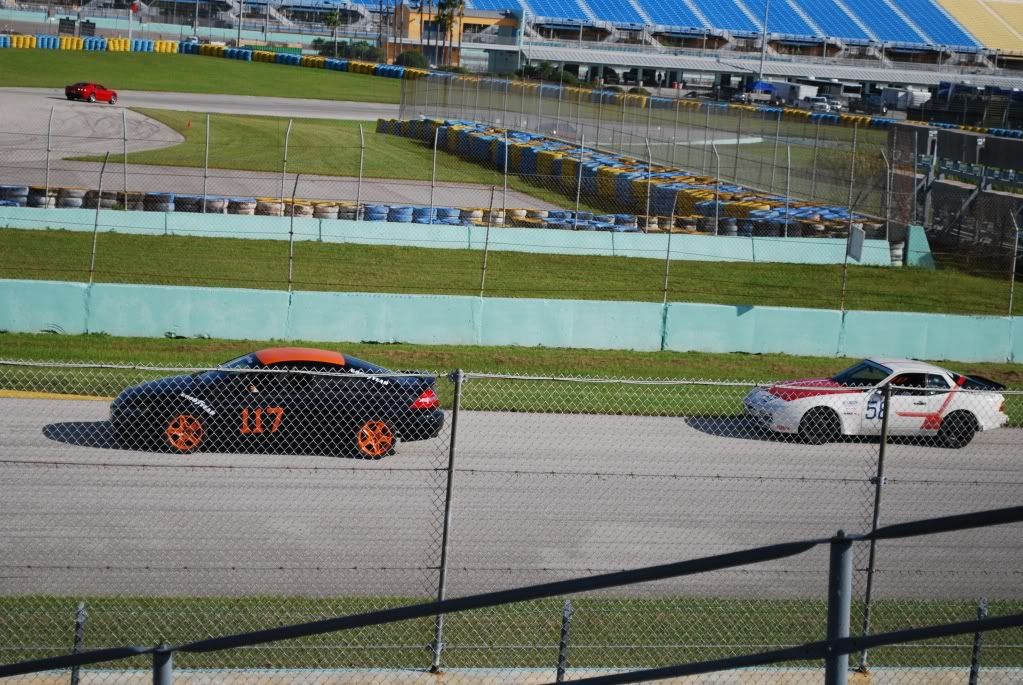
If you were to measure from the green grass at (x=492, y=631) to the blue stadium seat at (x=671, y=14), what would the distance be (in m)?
88.3

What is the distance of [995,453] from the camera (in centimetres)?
1483

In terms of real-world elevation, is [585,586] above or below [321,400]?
above

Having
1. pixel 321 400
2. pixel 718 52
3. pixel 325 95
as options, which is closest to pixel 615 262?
pixel 321 400

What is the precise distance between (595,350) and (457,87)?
34279 mm

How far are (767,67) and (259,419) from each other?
8361cm

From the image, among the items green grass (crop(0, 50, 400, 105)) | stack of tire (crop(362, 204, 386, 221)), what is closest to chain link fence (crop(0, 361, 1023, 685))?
stack of tire (crop(362, 204, 386, 221))

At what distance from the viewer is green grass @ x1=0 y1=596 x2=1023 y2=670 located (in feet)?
26.9

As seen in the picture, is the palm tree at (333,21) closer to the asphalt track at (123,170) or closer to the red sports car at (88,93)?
the red sports car at (88,93)

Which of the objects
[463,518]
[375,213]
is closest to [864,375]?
[463,518]

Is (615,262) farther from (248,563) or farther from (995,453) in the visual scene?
(248,563)

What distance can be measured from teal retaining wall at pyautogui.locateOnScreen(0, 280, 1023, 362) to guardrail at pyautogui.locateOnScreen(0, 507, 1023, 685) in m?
14.0

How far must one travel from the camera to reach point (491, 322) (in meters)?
18.9

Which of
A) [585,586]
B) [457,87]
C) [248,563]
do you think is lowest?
[248,563]

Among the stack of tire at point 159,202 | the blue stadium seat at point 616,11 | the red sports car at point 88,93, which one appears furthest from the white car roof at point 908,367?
the blue stadium seat at point 616,11
